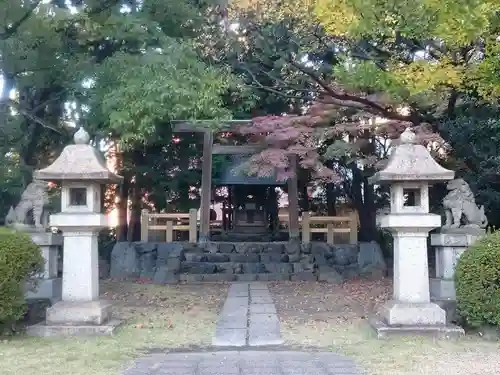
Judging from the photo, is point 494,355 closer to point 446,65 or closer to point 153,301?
point 446,65

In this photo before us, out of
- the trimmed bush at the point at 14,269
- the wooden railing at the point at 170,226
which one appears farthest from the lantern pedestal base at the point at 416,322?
the wooden railing at the point at 170,226

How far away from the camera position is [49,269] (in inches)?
358

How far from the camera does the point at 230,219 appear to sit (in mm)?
19312

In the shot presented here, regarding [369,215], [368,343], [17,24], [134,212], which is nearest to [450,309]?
[368,343]

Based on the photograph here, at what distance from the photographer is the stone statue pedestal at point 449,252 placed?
876 centimetres

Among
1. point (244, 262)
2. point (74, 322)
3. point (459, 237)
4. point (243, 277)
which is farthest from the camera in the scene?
point (244, 262)

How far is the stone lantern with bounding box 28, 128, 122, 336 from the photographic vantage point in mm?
8000

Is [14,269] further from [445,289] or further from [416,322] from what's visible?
[445,289]

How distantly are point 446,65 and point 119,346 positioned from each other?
7169 mm

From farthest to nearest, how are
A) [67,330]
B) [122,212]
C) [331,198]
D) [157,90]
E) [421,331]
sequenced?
[331,198] < [122,212] < [157,90] < [67,330] < [421,331]

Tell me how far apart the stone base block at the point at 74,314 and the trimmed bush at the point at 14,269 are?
1.41 feet

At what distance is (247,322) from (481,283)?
10.7 feet

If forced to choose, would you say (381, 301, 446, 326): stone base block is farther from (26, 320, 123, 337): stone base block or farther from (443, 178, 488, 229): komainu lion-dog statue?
(26, 320, 123, 337): stone base block

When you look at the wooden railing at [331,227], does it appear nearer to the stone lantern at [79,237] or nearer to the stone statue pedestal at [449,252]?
the stone statue pedestal at [449,252]
